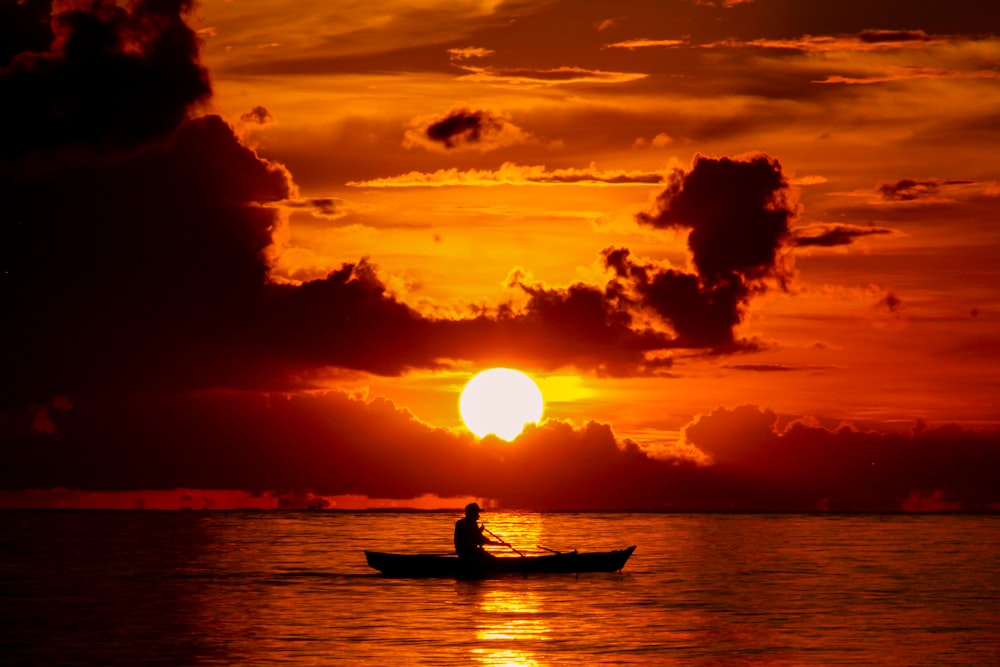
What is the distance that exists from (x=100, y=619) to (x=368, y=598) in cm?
1578

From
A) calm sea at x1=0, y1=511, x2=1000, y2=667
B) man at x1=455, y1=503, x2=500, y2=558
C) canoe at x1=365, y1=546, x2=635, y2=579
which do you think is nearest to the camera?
calm sea at x1=0, y1=511, x2=1000, y2=667

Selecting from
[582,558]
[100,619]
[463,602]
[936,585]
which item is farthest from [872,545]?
[100,619]

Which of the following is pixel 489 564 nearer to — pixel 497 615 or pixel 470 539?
pixel 470 539

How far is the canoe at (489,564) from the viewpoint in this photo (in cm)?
8035

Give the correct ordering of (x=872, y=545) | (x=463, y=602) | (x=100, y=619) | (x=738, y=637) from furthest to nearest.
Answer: (x=872, y=545) → (x=463, y=602) → (x=100, y=619) → (x=738, y=637)

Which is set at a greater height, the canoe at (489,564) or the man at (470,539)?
the man at (470,539)

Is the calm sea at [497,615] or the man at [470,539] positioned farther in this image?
the man at [470,539]

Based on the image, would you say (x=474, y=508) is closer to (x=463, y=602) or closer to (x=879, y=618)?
(x=463, y=602)

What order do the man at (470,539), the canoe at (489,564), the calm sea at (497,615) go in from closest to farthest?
the calm sea at (497,615) < the man at (470,539) < the canoe at (489,564)

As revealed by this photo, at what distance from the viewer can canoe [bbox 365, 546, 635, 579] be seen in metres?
80.3

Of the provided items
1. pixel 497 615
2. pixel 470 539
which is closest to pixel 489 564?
pixel 470 539

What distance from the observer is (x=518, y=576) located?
87500 millimetres

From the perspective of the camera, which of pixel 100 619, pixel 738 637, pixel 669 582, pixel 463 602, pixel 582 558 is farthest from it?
pixel 669 582

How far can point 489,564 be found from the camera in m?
80.1
